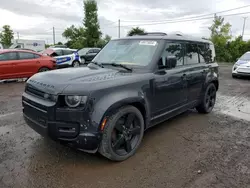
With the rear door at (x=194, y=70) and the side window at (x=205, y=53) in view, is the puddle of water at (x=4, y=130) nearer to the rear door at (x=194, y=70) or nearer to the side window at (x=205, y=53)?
the rear door at (x=194, y=70)

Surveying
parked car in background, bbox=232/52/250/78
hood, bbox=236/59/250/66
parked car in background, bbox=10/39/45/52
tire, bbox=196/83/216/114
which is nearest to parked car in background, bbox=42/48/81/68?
parked car in background, bbox=232/52/250/78

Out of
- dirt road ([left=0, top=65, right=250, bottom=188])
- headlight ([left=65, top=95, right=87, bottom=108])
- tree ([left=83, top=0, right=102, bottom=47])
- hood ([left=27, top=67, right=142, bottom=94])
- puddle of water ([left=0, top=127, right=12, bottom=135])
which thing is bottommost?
dirt road ([left=0, top=65, right=250, bottom=188])

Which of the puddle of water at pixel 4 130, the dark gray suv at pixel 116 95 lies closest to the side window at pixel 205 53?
the dark gray suv at pixel 116 95

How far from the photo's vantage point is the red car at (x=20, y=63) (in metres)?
9.01


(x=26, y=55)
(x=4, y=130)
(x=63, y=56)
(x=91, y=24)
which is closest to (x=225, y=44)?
(x=91, y=24)

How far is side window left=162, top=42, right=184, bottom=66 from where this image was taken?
3.74 meters

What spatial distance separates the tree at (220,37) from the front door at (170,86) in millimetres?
25854

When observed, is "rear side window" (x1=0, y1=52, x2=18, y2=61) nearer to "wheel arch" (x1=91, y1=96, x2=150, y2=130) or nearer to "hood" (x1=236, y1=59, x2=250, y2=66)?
"wheel arch" (x1=91, y1=96, x2=150, y2=130)

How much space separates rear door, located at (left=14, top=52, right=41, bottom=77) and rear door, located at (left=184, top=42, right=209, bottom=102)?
7.59m

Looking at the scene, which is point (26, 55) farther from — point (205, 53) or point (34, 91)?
point (205, 53)

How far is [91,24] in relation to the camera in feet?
107

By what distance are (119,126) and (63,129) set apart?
769 millimetres

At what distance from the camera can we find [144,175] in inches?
110

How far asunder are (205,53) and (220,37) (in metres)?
26.5
